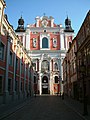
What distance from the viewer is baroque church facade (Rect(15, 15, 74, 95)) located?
55.2 metres

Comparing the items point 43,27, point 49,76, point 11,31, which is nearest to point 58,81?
point 49,76

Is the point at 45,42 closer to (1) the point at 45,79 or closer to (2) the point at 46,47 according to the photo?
(2) the point at 46,47

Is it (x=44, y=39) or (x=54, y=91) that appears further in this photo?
(x=44, y=39)

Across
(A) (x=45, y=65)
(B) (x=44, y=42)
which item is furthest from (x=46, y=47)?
(A) (x=45, y=65)

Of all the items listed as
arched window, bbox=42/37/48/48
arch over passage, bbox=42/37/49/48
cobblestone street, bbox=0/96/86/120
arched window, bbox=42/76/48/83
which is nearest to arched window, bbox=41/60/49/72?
arched window, bbox=42/76/48/83

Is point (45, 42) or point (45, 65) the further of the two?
point (45, 42)

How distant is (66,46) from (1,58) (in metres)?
41.6

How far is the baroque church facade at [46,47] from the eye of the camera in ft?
181

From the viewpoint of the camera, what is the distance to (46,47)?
58188mm

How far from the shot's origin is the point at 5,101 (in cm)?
1831

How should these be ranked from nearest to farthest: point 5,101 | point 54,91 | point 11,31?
point 5,101, point 11,31, point 54,91

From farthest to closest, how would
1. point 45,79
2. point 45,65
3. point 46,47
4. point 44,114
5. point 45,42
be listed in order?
point 45,42, point 46,47, point 45,65, point 45,79, point 44,114

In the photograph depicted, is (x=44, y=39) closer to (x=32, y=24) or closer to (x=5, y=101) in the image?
(x=32, y=24)

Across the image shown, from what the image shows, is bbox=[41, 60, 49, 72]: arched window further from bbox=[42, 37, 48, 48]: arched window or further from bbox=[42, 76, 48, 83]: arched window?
bbox=[42, 37, 48, 48]: arched window
